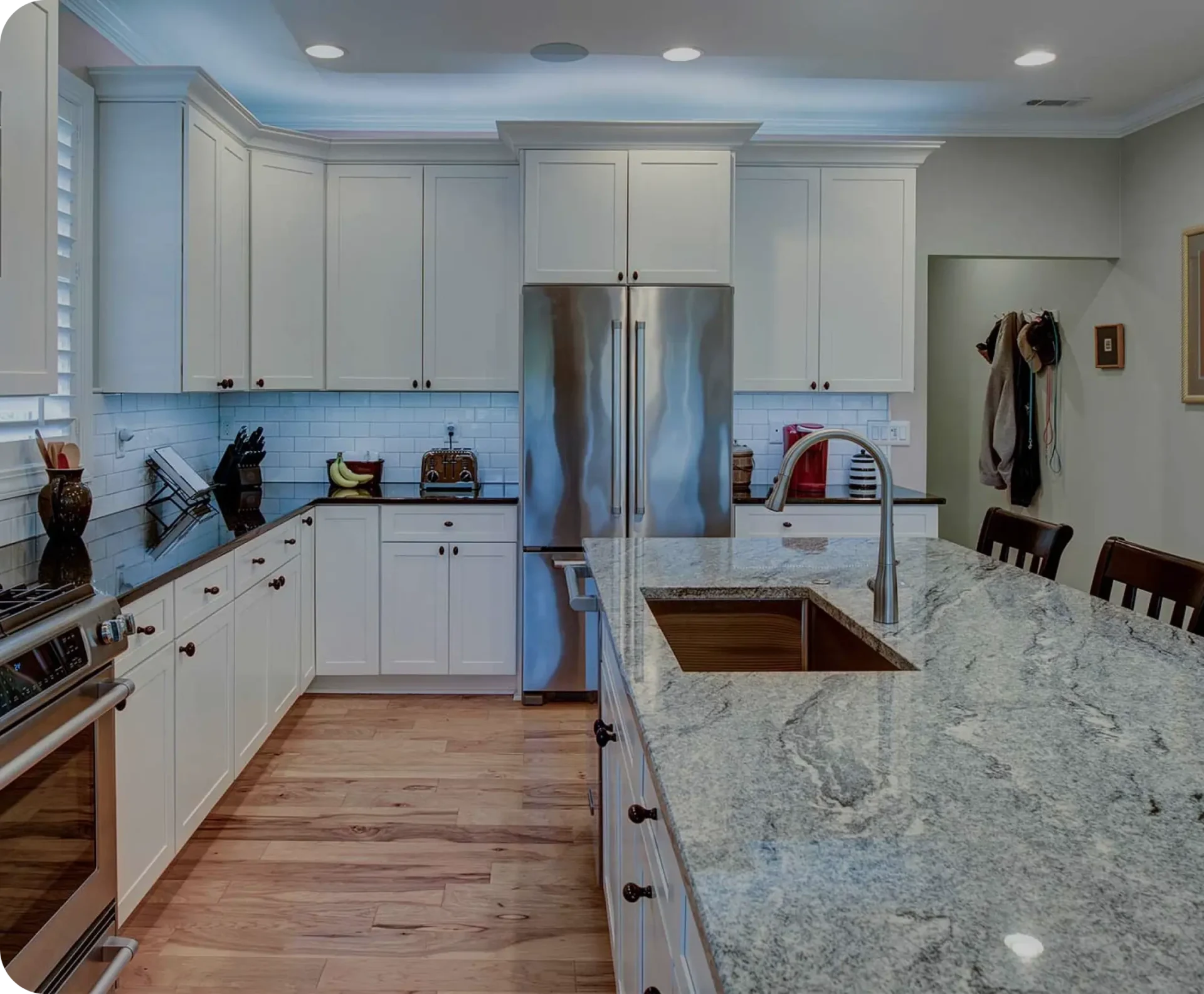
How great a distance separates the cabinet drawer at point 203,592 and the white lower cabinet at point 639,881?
3.74ft

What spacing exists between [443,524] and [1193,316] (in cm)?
333

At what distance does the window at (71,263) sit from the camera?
336 cm

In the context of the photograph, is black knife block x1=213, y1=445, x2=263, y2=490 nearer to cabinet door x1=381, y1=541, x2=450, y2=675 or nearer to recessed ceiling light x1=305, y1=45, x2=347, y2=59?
cabinet door x1=381, y1=541, x2=450, y2=675

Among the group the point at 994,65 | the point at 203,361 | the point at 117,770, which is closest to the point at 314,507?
the point at 203,361

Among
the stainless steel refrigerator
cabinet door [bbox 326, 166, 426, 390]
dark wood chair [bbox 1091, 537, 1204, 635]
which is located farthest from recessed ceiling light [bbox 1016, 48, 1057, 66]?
cabinet door [bbox 326, 166, 426, 390]

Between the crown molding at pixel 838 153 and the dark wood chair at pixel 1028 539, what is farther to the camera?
the crown molding at pixel 838 153

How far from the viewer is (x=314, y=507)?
4387mm

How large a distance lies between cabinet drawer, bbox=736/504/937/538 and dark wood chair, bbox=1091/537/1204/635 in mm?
2067

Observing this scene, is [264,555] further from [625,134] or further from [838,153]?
[838,153]

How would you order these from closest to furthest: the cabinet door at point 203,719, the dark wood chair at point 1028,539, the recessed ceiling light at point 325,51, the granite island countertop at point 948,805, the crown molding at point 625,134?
1. the granite island countertop at point 948,805
2. the dark wood chair at point 1028,539
3. the cabinet door at point 203,719
4. the recessed ceiling light at point 325,51
5. the crown molding at point 625,134

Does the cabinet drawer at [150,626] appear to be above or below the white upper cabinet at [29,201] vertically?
below

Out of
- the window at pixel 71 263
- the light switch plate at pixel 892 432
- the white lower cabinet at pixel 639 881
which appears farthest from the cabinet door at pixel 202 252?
the light switch plate at pixel 892 432

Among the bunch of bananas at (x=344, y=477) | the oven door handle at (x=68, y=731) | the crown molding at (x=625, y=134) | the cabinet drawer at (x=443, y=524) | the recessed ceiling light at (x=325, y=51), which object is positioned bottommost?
the oven door handle at (x=68, y=731)

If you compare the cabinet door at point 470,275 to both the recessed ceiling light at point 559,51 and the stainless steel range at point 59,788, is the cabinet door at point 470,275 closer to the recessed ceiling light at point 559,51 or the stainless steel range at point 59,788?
the recessed ceiling light at point 559,51
